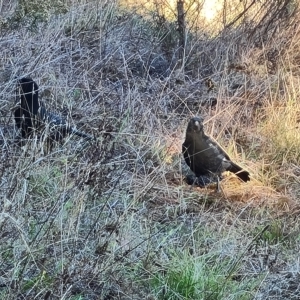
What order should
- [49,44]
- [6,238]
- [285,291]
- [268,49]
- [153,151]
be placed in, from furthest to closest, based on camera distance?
1. [268,49]
2. [49,44]
3. [153,151]
4. [285,291]
5. [6,238]

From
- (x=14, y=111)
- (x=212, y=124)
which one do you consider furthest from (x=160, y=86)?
(x=14, y=111)

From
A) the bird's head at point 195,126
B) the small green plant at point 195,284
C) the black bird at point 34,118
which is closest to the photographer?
the small green plant at point 195,284

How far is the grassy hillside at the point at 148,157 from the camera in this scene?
10.2 feet

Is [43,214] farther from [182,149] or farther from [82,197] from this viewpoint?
[182,149]

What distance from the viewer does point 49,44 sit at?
236 inches

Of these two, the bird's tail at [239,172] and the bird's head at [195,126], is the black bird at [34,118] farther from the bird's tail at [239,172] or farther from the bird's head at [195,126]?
the bird's tail at [239,172]

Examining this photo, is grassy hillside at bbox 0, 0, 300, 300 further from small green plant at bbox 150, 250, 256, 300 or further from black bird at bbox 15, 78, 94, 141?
black bird at bbox 15, 78, 94, 141

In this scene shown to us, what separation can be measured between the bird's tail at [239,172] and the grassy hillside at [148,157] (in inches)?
2.4

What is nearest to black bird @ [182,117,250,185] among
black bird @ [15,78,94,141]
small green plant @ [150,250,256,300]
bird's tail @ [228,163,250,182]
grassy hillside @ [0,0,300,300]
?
bird's tail @ [228,163,250,182]

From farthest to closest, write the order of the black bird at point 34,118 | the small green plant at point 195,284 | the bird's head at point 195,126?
the bird's head at point 195,126 < the black bird at point 34,118 < the small green plant at point 195,284

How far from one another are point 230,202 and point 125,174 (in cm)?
74

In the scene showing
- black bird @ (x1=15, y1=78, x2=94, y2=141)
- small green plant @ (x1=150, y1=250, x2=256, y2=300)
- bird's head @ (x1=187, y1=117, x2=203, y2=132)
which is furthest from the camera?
bird's head @ (x1=187, y1=117, x2=203, y2=132)

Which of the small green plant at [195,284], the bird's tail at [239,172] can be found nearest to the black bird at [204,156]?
the bird's tail at [239,172]

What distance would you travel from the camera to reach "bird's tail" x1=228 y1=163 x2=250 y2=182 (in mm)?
4795
